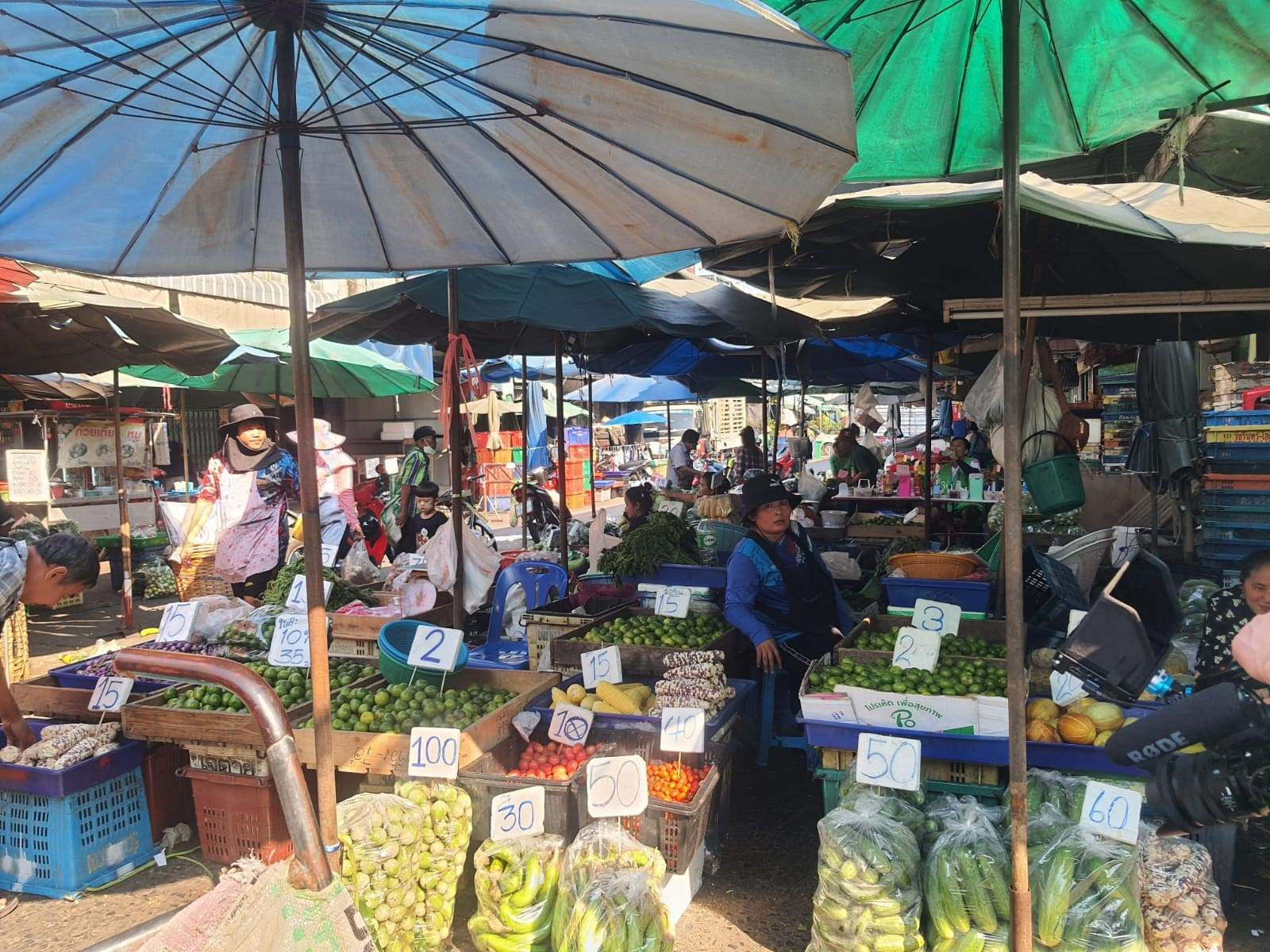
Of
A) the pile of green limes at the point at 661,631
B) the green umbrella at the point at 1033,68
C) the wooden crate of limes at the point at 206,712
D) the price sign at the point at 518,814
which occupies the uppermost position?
the green umbrella at the point at 1033,68

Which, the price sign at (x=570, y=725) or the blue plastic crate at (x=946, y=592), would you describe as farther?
the blue plastic crate at (x=946, y=592)

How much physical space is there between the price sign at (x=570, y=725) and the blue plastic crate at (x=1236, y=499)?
6.47 metres

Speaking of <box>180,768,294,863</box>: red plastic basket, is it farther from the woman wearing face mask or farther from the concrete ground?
the woman wearing face mask

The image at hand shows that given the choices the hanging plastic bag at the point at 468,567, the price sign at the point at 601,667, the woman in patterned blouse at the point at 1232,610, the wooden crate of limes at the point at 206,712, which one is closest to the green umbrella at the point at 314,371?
the hanging plastic bag at the point at 468,567

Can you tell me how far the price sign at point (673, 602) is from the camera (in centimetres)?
529

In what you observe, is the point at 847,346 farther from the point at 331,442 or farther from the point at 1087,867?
the point at 1087,867

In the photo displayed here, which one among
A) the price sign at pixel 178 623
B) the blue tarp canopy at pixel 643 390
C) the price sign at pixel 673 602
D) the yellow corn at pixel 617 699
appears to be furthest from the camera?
the blue tarp canopy at pixel 643 390

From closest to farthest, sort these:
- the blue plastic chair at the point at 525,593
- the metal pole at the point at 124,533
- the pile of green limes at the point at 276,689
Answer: the pile of green limes at the point at 276,689 < the blue plastic chair at the point at 525,593 < the metal pole at the point at 124,533

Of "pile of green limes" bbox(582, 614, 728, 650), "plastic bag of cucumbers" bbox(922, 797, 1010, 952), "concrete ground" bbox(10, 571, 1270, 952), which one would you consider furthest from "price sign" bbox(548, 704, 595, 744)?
"plastic bag of cucumbers" bbox(922, 797, 1010, 952)

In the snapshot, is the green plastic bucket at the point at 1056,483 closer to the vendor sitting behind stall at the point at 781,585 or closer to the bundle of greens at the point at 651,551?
the vendor sitting behind stall at the point at 781,585

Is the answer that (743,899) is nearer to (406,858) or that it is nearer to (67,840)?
A: (406,858)

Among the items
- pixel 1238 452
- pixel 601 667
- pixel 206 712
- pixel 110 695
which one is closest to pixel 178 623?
pixel 110 695

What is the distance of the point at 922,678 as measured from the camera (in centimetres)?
379

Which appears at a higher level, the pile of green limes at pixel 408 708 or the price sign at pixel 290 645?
the price sign at pixel 290 645
